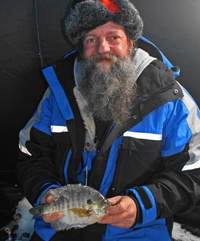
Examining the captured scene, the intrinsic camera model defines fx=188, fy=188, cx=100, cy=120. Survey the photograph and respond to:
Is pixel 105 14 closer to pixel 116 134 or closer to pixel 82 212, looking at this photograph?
pixel 116 134

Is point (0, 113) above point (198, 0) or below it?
below

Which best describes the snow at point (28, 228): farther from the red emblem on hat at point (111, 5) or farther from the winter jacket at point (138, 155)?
the red emblem on hat at point (111, 5)

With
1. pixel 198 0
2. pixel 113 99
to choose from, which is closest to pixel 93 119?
pixel 113 99

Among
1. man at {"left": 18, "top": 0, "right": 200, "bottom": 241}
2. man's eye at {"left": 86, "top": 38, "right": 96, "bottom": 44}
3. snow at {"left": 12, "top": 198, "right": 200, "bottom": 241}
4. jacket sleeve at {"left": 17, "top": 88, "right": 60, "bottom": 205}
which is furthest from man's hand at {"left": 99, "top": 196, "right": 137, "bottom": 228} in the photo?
man's eye at {"left": 86, "top": 38, "right": 96, "bottom": 44}

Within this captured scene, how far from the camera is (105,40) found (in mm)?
1872

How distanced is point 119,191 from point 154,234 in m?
0.44

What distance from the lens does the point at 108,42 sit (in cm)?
188

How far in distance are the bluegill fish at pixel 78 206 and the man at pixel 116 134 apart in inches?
2.7

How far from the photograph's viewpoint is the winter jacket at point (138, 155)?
4.94 ft

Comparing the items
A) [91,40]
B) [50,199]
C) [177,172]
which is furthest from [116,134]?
[91,40]

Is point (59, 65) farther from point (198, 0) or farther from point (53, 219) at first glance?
point (198, 0)

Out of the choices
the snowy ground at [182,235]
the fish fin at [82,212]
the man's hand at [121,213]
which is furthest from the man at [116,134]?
the snowy ground at [182,235]

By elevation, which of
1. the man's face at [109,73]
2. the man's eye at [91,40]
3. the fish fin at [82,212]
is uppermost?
the man's eye at [91,40]

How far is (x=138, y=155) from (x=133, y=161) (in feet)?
0.23
